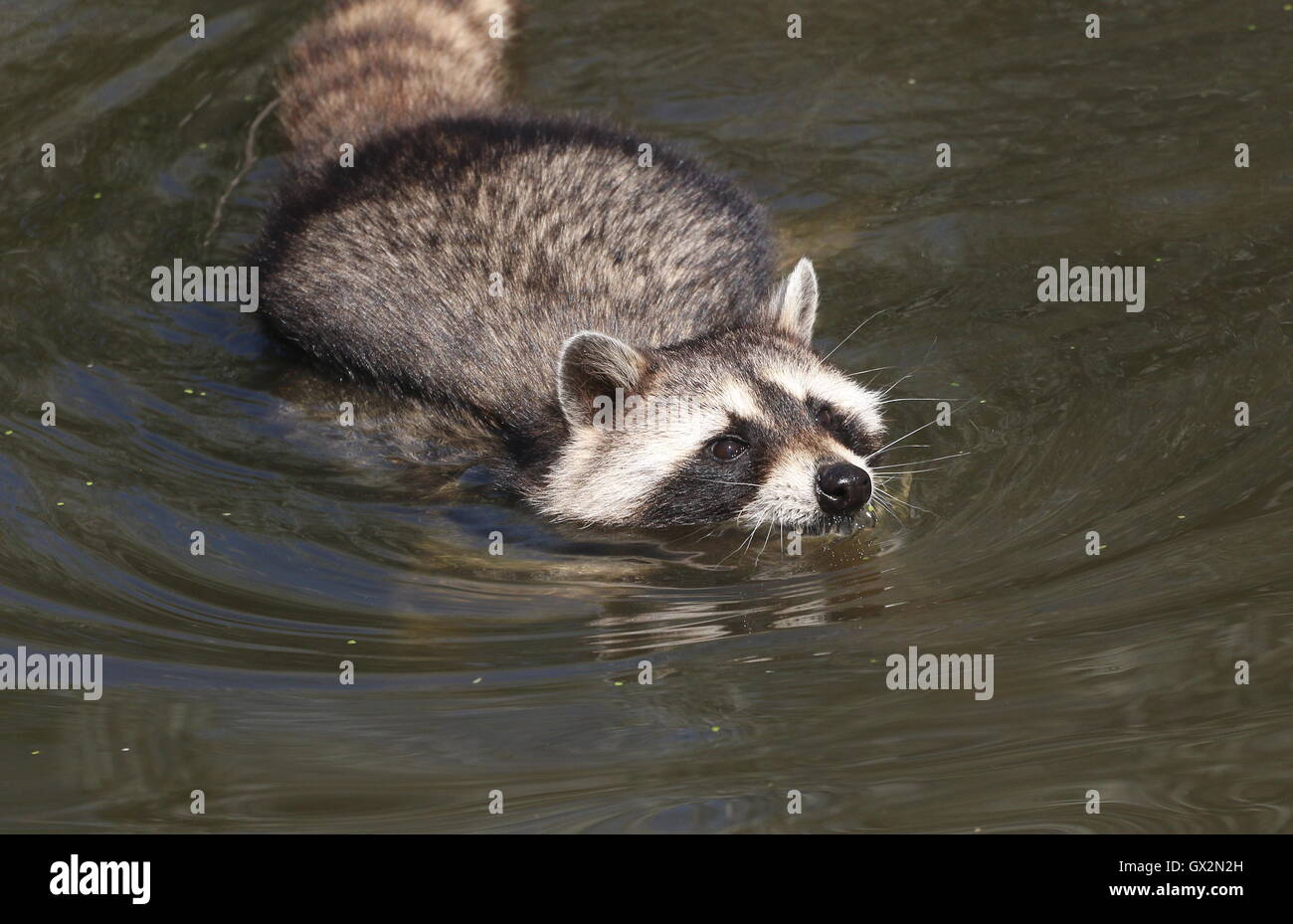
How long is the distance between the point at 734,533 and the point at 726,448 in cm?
42

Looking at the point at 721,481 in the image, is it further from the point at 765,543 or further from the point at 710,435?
the point at 765,543

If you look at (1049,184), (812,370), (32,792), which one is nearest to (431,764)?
(32,792)

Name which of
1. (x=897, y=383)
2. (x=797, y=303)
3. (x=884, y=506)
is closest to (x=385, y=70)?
(x=797, y=303)

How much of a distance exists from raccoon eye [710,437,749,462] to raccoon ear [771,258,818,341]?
81 centimetres

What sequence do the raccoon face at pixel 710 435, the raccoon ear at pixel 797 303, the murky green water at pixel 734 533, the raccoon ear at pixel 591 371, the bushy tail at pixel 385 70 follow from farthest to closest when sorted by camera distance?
the bushy tail at pixel 385 70
the raccoon ear at pixel 797 303
the raccoon ear at pixel 591 371
the raccoon face at pixel 710 435
the murky green water at pixel 734 533

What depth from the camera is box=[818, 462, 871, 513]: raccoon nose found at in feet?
21.5

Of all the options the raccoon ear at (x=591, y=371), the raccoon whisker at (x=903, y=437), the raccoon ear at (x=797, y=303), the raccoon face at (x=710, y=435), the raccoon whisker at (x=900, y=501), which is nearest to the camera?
the raccoon face at (x=710, y=435)

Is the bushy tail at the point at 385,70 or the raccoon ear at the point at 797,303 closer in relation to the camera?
the raccoon ear at the point at 797,303

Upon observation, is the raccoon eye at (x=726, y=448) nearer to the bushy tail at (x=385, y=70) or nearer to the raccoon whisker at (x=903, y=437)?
the raccoon whisker at (x=903, y=437)

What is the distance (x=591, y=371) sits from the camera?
7074 mm

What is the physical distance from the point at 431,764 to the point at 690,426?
2315mm

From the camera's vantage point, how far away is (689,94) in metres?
10.6

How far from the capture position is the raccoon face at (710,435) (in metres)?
6.78

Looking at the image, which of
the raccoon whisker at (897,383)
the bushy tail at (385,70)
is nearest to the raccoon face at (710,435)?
the raccoon whisker at (897,383)
